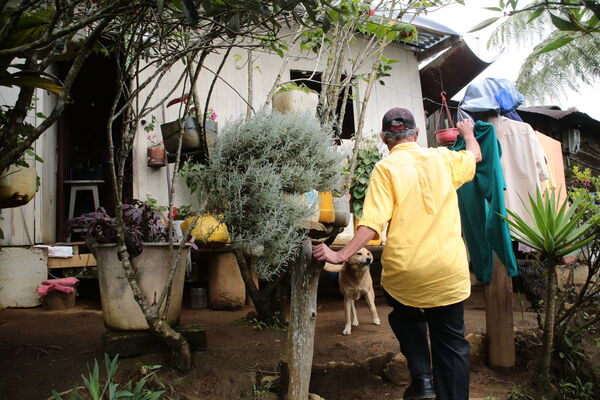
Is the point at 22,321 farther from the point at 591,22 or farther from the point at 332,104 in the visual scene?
the point at 591,22

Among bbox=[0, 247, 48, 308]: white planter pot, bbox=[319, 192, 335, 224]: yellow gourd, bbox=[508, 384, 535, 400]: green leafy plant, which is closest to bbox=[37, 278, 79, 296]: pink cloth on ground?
bbox=[0, 247, 48, 308]: white planter pot

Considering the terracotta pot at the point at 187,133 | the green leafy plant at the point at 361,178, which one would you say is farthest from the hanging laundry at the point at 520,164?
the terracotta pot at the point at 187,133

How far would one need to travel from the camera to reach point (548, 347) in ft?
10.7

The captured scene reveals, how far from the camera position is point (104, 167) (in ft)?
24.7

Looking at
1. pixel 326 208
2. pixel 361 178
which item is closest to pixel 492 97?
pixel 361 178

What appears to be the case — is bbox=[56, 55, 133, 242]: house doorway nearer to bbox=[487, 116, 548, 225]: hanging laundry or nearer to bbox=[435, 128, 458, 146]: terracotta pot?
bbox=[435, 128, 458, 146]: terracotta pot

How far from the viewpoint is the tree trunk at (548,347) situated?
323 centimetres

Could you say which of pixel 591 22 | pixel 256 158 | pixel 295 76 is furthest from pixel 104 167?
pixel 591 22

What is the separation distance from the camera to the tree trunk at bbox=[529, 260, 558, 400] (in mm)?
3227

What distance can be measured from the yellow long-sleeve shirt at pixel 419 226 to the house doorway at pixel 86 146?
483cm

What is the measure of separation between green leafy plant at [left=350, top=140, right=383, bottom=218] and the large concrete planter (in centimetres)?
254

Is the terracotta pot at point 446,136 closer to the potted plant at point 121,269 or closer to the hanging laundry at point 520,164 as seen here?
the hanging laundry at point 520,164

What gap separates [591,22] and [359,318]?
4542mm

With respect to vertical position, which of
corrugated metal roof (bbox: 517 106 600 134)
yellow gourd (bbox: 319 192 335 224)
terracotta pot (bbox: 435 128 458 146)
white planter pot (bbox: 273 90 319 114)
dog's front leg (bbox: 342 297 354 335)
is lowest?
dog's front leg (bbox: 342 297 354 335)
